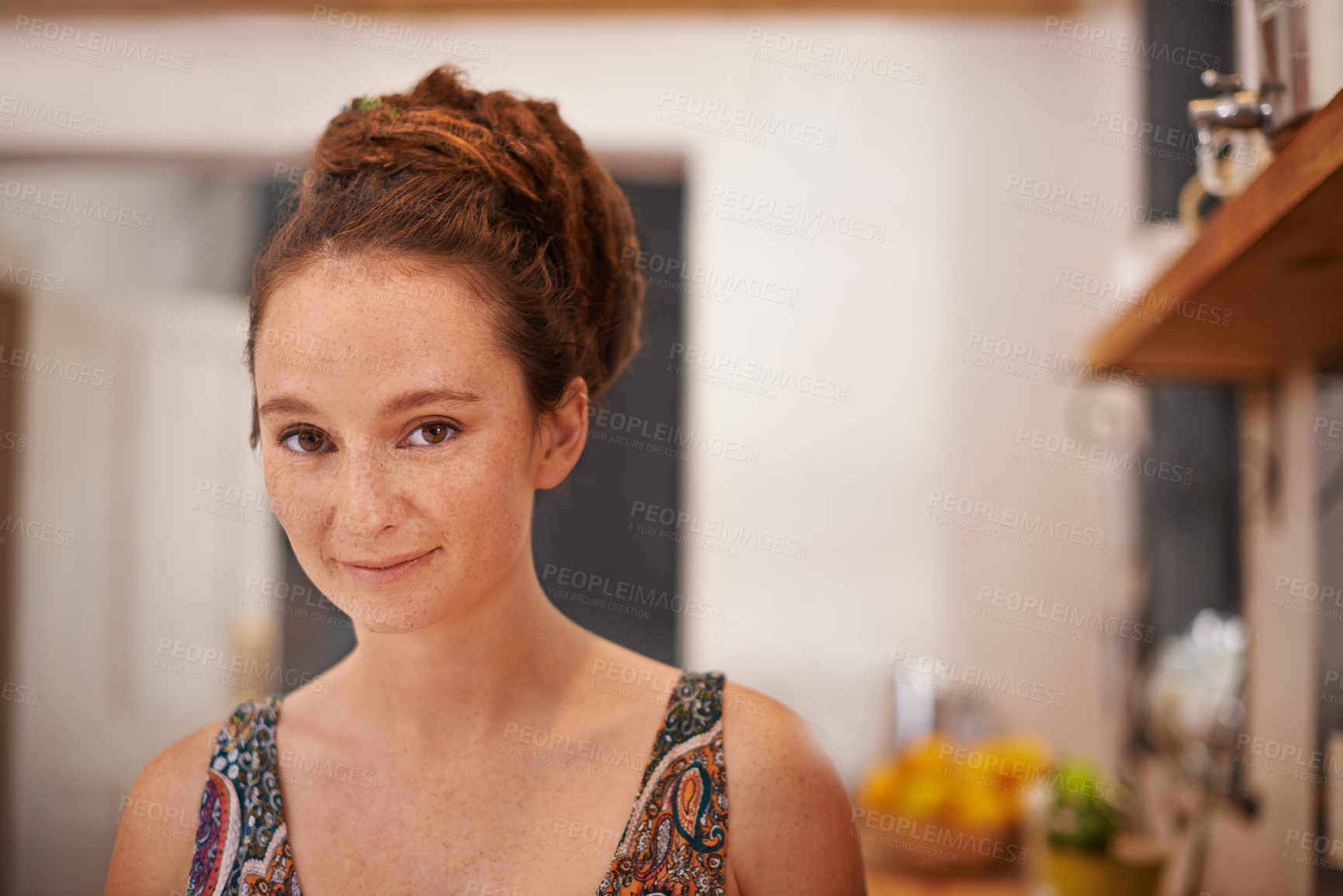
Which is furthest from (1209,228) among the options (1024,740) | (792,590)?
(792,590)

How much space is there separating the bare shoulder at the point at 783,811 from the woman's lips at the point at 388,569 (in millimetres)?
288

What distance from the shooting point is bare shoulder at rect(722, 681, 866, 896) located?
0.78 meters

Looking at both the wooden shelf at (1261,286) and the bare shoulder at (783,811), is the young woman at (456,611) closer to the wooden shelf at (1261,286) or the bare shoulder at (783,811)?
the bare shoulder at (783,811)

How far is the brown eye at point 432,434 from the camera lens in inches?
26.3

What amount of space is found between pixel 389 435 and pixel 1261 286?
0.85 meters

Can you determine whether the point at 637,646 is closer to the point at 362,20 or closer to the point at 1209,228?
the point at 362,20

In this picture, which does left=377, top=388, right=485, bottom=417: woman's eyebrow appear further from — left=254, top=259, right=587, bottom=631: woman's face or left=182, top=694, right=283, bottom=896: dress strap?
left=182, top=694, right=283, bottom=896: dress strap

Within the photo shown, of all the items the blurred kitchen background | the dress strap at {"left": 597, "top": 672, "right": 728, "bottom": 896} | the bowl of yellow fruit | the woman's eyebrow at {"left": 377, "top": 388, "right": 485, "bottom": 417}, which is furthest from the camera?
the blurred kitchen background

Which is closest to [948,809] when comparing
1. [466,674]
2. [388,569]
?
[466,674]

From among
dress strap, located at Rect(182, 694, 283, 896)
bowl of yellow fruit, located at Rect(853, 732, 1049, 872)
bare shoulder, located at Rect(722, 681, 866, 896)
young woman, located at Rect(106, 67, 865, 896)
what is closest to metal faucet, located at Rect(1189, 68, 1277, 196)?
young woman, located at Rect(106, 67, 865, 896)

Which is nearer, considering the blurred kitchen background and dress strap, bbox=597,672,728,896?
dress strap, bbox=597,672,728,896

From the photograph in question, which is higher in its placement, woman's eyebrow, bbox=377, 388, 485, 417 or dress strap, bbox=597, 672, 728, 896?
woman's eyebrow, bbox=377, 388, 485, 417

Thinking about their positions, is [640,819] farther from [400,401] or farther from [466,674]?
[400,401]

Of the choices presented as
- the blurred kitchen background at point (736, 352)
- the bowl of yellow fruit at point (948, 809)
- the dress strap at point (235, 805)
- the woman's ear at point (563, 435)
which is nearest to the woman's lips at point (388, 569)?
the woman's ear at point (563, 435)
